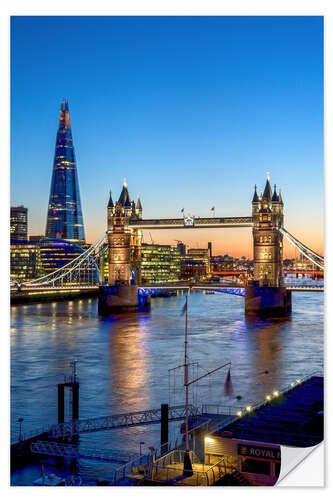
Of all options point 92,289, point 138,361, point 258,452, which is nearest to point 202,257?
point 92,289

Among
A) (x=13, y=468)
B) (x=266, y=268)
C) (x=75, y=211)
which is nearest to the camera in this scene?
(x=13, y=468)

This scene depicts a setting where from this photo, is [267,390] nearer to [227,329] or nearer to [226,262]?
[227,329]

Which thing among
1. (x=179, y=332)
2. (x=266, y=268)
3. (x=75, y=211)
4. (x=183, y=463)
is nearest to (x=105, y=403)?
(x=183, y=463)

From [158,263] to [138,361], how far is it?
8817cm

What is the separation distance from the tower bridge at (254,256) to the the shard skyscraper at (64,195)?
3876 inches

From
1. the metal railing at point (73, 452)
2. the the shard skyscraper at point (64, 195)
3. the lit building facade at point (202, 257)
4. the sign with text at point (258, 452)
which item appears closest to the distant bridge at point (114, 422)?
the metal railing at point (73, 452)

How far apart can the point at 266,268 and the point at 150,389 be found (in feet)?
115

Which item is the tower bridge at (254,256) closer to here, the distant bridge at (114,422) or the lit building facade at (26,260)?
the lit building facade at (26,260)

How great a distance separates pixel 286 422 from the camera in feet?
42.6

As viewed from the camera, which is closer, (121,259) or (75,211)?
(121,259)

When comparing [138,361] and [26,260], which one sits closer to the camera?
[138,361]

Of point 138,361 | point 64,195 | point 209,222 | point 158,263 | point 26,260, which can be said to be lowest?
point 138,361

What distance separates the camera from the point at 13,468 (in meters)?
14.7

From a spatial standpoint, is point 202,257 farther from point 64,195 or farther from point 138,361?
point 138,361
